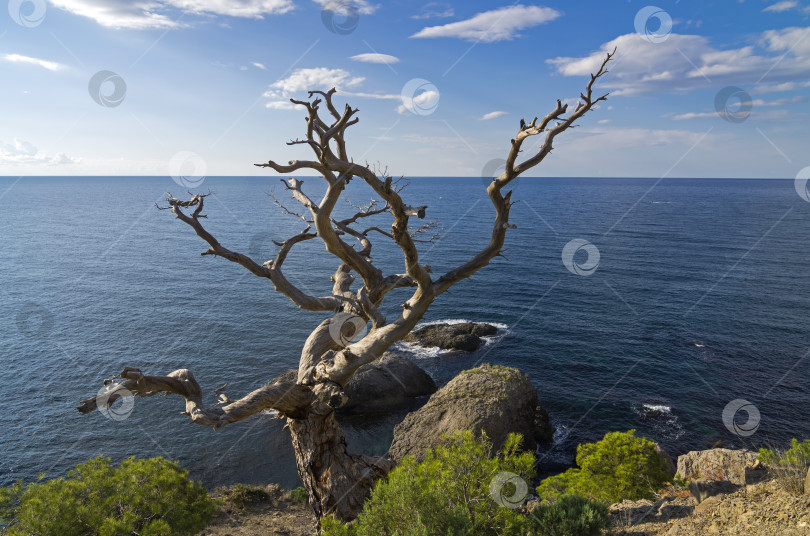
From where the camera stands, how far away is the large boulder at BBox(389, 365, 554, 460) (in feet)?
88.3

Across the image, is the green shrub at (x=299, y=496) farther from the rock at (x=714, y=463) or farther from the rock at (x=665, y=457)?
the rock at (x=714, y=463)

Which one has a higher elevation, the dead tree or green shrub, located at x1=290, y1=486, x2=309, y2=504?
the dead tree

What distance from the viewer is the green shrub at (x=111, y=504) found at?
1171 centimetres

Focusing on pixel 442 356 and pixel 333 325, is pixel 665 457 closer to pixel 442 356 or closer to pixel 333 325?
pixel 333 325

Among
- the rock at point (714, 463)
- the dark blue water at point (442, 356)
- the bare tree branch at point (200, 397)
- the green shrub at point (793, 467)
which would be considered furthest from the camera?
the dark blue water at point (442, 356)

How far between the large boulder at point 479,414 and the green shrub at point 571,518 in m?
15.9

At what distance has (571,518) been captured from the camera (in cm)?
1005

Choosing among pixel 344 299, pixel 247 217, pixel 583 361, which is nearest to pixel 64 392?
pixel 344 299

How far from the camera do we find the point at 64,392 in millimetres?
36281

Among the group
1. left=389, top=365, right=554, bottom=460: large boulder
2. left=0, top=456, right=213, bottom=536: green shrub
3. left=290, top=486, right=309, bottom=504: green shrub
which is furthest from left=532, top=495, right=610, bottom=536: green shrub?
left=290, top=486, right=309, bottom=504: green shrub

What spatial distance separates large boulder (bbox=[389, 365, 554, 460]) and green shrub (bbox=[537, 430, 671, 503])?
772cm

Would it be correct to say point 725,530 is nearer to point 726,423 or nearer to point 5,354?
point 726,423

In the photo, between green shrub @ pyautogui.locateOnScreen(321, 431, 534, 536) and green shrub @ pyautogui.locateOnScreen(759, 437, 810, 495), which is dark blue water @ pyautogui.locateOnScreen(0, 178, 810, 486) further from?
green shrub @ pyautogui.locateOnScreen(321, 431, 534, 536)

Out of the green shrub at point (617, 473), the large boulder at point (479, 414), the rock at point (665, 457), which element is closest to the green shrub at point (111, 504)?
the green shrub at point (617, 473)
